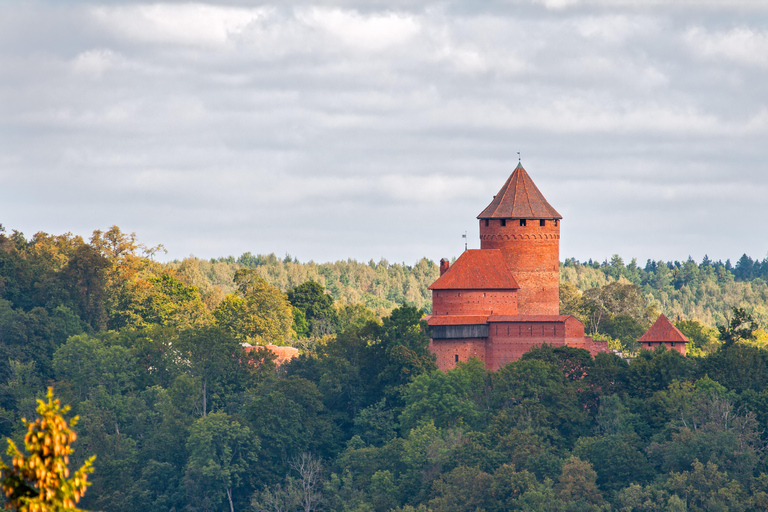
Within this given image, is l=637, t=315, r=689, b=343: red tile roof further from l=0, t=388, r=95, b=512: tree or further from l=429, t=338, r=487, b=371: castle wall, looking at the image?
l=0, t=388, r=95, b=512: tree

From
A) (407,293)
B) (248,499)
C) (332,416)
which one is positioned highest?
(407,293)

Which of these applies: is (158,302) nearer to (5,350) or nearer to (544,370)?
(5,350)

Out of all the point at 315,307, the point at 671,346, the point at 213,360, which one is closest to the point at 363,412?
the point at 213,360

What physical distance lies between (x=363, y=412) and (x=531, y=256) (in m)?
10.5

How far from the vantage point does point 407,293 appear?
490ft

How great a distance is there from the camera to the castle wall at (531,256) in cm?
5878

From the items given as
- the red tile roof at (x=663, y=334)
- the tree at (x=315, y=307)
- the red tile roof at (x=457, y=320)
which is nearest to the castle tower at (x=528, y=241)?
the red tile roof at (x=457, y=320)

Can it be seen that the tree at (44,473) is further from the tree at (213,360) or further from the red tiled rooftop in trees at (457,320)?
the tree at (213,360)

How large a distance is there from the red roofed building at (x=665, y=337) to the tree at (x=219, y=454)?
18.8 m

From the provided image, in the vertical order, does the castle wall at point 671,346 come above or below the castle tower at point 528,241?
below

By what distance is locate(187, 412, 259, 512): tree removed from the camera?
6006 cm

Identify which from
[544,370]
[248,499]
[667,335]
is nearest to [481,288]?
[544,370]

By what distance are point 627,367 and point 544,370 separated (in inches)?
166

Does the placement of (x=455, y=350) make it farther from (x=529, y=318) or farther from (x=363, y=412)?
(x=363, y=412)
